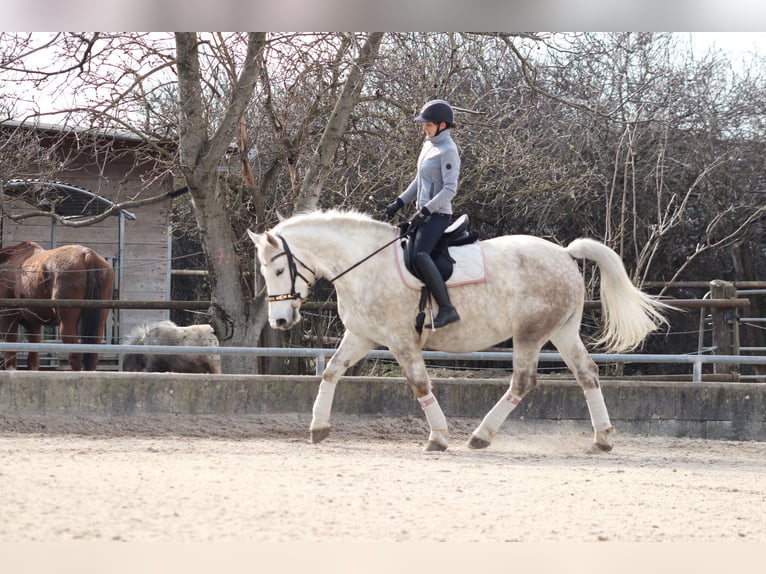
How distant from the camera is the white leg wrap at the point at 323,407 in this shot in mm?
7926

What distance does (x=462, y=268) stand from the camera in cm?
790

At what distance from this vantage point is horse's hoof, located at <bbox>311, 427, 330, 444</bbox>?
7.93m

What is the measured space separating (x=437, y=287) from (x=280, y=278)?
1.24 meters

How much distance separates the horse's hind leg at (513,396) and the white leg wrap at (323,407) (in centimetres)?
114

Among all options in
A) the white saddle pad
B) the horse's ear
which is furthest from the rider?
the horse's ear

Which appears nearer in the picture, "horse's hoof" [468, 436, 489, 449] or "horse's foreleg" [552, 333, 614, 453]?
"horse's hoof" [468, 436, 489, 449]

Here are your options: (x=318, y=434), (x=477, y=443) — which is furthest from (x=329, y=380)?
(x=477, y=443)

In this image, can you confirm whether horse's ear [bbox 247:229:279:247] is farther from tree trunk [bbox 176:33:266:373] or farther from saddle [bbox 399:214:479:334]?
tree trunk [bbox 176:33:266:373]

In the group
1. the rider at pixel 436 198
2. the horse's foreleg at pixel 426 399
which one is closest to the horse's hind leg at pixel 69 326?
the horse's foreleg at pixel 426 399

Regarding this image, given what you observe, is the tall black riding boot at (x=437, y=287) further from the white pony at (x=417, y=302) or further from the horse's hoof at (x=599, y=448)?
the horse's hoof at (x=599, y=448)

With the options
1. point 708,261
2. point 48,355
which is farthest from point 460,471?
point 708,261

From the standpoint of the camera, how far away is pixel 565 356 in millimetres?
8305

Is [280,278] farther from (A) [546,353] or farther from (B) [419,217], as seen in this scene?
(A) [546,353]

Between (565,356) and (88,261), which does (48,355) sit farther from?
(565,356)
